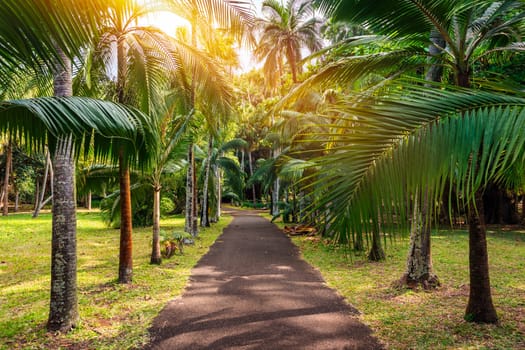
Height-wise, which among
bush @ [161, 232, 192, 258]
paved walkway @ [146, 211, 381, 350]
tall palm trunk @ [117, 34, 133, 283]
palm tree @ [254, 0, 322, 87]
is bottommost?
paved walkway @ [146, 211, 381, 350]

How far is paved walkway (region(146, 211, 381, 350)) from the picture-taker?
14.7 feet

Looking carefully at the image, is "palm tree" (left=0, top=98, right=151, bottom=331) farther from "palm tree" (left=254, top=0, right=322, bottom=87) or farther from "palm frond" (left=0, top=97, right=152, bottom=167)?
"palm tree" (left=254, top=0, right=322, bottom=87)

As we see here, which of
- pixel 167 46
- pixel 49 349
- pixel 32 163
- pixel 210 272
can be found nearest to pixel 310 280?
pixel 210 272

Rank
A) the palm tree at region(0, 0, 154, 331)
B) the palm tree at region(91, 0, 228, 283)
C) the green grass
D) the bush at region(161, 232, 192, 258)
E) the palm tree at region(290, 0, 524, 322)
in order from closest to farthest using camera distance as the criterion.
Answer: the palm tree at region(0, 0, 154, 331) → the palm tree at region(290, 0, 524, 322) → the green grass → the palm tree at region(91, 0, 228, 283) → the bush at region(161, 232, 192, 258)

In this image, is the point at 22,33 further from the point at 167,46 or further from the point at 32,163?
the point at 32,163

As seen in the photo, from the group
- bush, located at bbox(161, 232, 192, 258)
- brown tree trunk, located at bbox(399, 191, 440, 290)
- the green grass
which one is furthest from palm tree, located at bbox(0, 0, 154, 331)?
brown tree trunk, located at bbox(399, 191, 440, 290)

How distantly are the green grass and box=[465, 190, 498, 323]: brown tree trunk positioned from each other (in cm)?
474

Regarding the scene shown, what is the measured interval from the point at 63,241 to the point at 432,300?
20.8 ft

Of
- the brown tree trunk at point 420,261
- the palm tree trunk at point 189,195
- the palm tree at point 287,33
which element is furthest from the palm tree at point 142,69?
the palm tree at point 287,33

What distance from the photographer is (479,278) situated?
492 cm

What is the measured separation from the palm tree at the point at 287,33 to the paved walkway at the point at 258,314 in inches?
552

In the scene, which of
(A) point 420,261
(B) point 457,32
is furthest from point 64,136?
(A) point 420,261

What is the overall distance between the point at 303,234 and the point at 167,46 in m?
12.5

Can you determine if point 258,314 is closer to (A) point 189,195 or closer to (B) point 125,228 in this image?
(B) point 125,228
